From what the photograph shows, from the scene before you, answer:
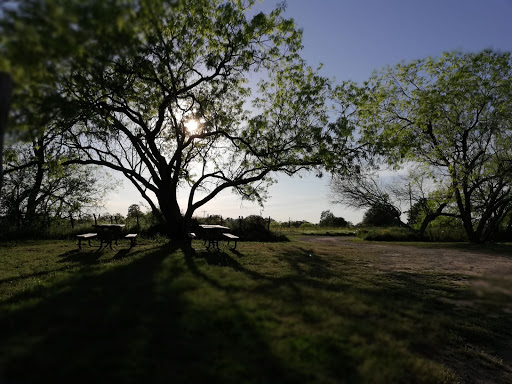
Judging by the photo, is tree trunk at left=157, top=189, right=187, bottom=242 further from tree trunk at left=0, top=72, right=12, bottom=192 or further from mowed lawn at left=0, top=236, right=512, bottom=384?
tree trunk at left=0, top=72, right=12, bottom=192

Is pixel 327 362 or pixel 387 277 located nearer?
pixel 327 362

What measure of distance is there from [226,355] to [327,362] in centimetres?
118

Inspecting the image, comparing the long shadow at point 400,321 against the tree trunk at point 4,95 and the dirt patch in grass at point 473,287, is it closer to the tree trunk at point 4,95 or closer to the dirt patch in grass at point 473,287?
the dirt patch in grass at point 473,287

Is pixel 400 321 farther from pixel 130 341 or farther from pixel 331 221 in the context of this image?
pixel 331 221

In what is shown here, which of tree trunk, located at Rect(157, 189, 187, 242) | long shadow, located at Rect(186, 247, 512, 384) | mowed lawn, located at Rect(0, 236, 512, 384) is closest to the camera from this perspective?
mowed lawn, located at Rect(0, 236, 512, 384)

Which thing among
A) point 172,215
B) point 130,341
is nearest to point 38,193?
point 172,215

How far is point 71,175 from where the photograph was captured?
25.2 meters

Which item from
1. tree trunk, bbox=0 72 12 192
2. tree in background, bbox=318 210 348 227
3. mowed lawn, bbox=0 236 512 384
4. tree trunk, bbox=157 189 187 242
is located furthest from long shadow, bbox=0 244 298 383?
tree in background, bbox=318 210 348 227

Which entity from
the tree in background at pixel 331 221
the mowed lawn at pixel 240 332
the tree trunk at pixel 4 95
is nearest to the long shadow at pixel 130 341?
the mowed lawn at pixel 240 332

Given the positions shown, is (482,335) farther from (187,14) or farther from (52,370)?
(187,14)

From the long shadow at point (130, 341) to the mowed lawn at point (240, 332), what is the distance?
14mm

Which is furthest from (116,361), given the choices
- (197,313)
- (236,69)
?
(236,69)

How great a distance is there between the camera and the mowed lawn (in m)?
3.04

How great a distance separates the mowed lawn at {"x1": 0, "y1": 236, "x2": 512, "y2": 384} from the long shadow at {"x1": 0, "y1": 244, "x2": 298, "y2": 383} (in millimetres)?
14
